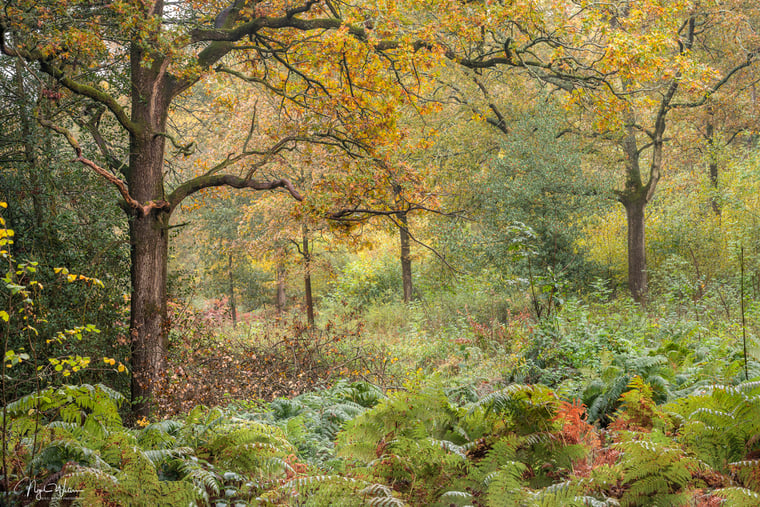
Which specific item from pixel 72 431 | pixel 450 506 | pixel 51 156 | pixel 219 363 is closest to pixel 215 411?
pixel 72 431

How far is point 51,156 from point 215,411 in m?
5.37

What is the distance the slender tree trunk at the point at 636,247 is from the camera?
581 inches

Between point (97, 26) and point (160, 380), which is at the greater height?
point (97, 26)

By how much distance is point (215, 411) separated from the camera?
3.94 metres

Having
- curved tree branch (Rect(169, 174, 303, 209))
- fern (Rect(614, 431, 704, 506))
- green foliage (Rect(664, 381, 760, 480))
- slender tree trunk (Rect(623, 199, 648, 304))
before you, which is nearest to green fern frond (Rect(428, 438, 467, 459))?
fern (Rect(614, 431, 704, 506))

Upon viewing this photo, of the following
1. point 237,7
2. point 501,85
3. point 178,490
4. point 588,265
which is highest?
point 501,85

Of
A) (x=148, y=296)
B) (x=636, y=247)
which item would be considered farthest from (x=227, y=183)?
(x=636, y=247)

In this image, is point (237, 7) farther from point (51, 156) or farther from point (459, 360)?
point (459, 360)

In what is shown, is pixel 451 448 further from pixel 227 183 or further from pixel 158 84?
pixel 158 84
